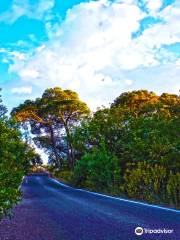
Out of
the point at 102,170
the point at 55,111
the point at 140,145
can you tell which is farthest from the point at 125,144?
the point at 55,111

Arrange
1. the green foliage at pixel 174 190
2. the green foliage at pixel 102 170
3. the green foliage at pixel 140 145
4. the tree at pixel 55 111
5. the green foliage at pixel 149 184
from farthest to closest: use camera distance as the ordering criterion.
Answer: the tree at pixel 55 111 < the green foliage at pixel 102 170 < the green foliage at pixel 140 145 < the green foliage at pixel 149 184 < the green foliage at pixel 174 190

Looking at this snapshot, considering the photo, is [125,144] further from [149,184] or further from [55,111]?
[55,111]

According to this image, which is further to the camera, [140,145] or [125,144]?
[125,144]

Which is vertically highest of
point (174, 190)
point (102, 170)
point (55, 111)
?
point (55, 111)

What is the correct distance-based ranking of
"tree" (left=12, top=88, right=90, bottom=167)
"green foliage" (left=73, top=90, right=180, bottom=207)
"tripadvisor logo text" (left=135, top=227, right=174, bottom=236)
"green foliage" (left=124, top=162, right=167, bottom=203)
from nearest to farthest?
"tripadvisor logo text" (left=135, top=227, right=174, bottom=236) < "green foliage" (left=124, top=162, right=167, bottom=203) < "green foliage" (left=73, top=90, right=180, bottom=207) < "tree" (left=12, top=88, right=90, bottom=167)

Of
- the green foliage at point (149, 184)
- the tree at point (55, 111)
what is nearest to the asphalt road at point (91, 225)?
the green foliage at point (149, 184)

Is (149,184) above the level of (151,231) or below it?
above

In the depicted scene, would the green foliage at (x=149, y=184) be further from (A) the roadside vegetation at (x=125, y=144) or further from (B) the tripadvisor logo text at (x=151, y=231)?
(B) the tripadvisor logo text at (x=151, y=231)

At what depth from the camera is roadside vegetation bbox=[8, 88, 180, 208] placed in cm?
2134

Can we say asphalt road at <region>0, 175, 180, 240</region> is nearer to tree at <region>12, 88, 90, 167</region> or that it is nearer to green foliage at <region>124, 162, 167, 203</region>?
green foliage at <region>124, 162, 167, 203</region>

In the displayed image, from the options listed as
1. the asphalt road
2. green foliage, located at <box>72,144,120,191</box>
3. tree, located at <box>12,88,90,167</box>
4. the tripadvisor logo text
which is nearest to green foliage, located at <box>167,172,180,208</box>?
the asphalt road

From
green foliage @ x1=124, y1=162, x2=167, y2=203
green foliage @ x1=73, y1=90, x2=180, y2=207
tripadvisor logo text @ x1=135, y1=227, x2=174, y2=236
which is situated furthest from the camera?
green foliage @ x1=73, y1=90, x2=180, y2=207

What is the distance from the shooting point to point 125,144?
97.3 ft

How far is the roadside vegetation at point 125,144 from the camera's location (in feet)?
70.0
